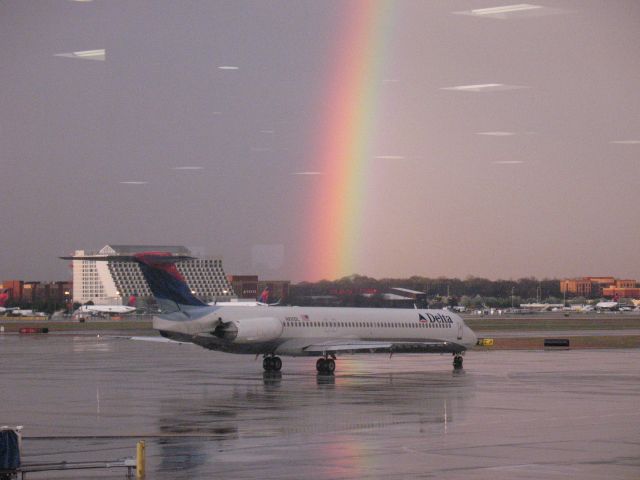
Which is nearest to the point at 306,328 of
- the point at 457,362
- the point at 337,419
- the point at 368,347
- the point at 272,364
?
the point at 272,364

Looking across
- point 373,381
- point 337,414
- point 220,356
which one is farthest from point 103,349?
point 337,414

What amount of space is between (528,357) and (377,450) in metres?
41.5

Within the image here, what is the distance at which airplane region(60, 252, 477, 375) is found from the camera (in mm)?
46875

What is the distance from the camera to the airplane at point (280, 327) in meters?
46.9

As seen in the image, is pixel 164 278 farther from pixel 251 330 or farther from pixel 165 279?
pixel 251 330

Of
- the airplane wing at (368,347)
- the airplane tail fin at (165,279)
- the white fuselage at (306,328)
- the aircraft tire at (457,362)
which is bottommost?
the aircraft tire at (457,362)

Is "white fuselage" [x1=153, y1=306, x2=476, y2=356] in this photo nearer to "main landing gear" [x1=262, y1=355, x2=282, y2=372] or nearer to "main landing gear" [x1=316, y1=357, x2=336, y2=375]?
"main landing gear" [x1=262, y1=355, x2=282, y2=372]

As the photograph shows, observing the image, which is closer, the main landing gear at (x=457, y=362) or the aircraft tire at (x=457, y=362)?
the main landing gear at (x=457, y=362)

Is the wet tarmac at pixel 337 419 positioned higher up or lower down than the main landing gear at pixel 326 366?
lower down

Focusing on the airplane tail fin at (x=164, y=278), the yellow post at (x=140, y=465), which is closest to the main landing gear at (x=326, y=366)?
the airplane tail fin at (x=164, y=278)

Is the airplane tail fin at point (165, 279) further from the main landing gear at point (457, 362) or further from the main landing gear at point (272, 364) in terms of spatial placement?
the main landing gear at point (457, 362)

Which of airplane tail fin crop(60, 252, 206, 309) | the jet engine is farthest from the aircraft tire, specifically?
airplane tail fin crop(60, 252, 206, 309)

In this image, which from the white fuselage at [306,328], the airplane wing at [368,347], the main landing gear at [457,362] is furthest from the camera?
the main landing gear at [457,362]

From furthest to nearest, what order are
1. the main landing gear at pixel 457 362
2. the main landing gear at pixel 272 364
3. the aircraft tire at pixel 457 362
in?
the aircraft tire at pixel 457 362 < the main landing gear at pixel 457 362 < the main landing gear at pixel 272 364
